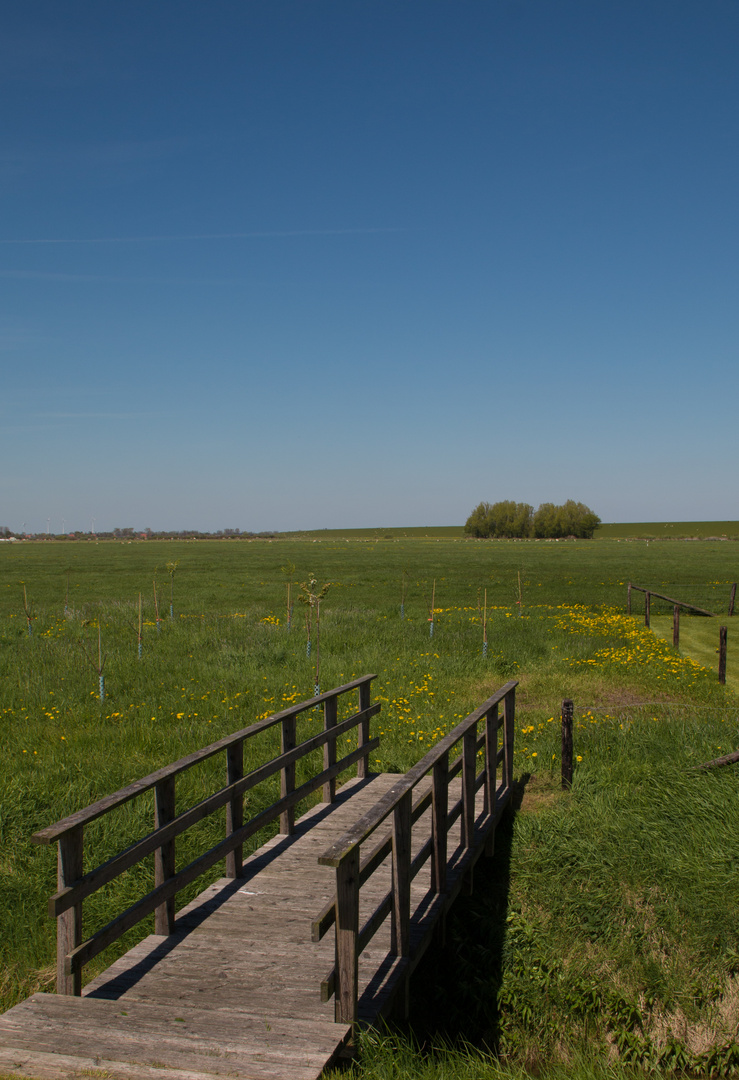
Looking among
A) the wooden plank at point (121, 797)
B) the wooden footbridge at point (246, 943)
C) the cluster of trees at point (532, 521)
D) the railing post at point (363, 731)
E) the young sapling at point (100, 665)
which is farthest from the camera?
the cluster of trees at point (532, 521)

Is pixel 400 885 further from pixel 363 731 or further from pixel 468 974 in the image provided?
A: pixel 363 731

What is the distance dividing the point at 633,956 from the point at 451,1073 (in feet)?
8.41

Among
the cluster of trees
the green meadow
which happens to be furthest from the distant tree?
the green meadow

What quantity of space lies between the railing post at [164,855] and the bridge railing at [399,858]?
1.29 meters

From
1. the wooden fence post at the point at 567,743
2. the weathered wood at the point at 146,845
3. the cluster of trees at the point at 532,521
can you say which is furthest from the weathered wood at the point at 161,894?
the cluster of trees at the point at 532,521

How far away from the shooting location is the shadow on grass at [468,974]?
5.62 metres

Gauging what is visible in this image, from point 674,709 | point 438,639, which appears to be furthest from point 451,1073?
point 438,639

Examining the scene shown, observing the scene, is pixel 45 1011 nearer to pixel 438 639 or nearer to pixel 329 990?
pixel 329 990

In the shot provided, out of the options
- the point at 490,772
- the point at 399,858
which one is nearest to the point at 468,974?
the point at 490,772

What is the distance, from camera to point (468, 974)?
6195mm

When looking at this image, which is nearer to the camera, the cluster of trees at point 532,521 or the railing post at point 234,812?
the railing post at point 234,812

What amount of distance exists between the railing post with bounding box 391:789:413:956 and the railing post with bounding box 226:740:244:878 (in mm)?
1658

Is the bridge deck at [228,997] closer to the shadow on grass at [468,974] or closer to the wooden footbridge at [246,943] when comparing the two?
the wooden footbridge at [246,943]

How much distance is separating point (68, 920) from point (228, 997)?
983 mm
